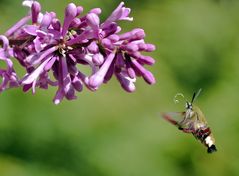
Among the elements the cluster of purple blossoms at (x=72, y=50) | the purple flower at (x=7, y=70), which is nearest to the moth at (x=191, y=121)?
the cluster of purple blossoms at (x=72, y=50)

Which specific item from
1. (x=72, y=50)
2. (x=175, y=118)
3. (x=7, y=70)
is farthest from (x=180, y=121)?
(x=7, y=70)

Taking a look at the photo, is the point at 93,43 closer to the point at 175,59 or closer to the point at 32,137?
the point at 32,137

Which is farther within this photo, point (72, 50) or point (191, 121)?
point (191, 121)

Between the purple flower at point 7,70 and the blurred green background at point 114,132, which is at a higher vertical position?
the purple flower at point 7,70

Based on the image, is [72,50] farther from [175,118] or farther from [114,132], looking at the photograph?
[114,132]

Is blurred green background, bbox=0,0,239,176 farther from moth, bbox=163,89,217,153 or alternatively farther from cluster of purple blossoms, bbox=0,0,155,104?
cluster of purple blossoms, bbox=0,0,155,104

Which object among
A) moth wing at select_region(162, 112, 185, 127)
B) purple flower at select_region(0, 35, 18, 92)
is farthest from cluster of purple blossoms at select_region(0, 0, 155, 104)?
moth wing at select_region(162, 112, 185, 127)

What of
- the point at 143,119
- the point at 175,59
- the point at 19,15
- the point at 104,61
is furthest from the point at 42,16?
the point at 175,59

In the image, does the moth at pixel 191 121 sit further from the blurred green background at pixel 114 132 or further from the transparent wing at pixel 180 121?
the blurred green background at pixel 114 132
